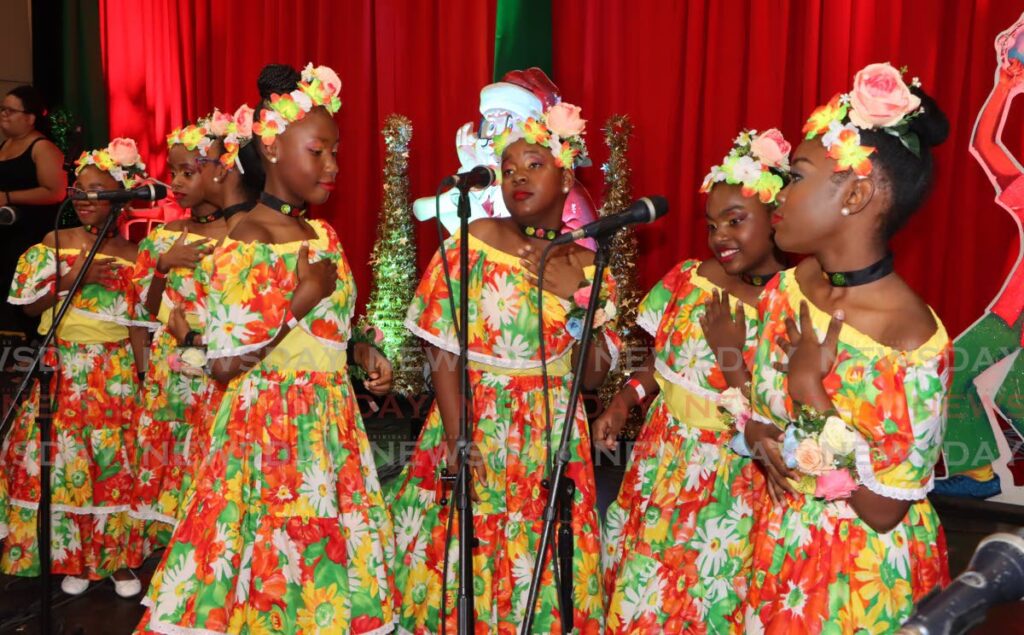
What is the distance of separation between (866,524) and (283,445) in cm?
155

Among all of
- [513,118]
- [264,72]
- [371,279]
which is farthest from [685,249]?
[264,72]

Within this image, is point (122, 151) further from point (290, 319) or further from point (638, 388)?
point (638, 388)

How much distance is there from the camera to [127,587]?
167 inches

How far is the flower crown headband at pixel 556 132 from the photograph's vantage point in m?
3.08

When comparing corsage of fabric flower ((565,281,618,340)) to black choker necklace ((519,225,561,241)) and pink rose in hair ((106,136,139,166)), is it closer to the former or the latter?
black choker necklace ((519,225,561,241))

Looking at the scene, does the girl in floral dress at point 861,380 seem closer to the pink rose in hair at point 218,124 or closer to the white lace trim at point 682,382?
the white lace trim at point 682,382

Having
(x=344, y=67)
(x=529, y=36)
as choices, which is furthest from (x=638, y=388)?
(x=344, y=67)

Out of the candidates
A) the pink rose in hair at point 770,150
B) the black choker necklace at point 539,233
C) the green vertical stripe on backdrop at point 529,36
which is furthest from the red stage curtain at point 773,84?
the black choker necklace at point 539,233

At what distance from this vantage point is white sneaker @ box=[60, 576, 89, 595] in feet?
13.9

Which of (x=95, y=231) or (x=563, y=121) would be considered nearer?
(x=563, y=121)

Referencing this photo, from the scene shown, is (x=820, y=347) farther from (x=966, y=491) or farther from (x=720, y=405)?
(x=966, y=491)

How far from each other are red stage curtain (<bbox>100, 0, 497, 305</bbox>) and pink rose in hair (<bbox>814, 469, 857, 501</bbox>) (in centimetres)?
517

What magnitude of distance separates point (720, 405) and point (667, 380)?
2.35 ft

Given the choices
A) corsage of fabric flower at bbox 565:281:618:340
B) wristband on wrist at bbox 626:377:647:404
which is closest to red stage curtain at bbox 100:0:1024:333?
wristband on wrist at bbox 626:377:647:404
